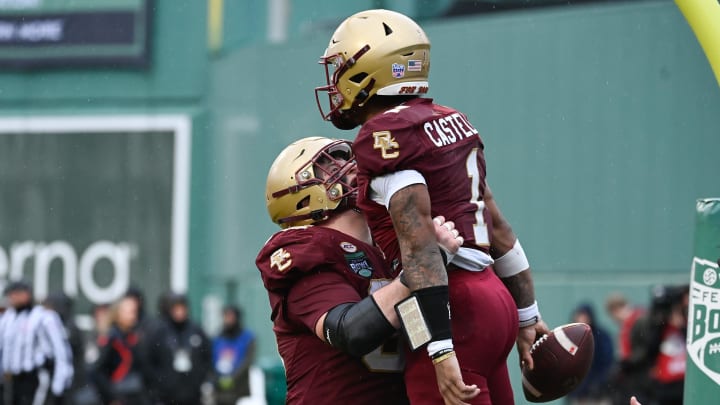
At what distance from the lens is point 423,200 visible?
3836 millimetres

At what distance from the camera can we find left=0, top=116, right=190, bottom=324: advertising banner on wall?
1770 cm

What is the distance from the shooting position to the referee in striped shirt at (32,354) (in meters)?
12.6

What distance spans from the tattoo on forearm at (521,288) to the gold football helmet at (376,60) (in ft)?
2.46

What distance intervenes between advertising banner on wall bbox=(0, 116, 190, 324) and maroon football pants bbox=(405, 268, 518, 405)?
534 inches

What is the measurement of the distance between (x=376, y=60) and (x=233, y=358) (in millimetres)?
10069

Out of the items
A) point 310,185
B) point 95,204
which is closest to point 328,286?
point 310,185

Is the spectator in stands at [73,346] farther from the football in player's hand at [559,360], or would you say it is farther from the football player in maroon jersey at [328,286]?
the football in player's hand at [559,360]

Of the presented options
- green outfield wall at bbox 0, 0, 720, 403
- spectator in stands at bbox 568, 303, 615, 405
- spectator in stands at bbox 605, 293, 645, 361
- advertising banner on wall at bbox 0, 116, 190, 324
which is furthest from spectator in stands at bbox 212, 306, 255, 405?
spectator in stands at bbox 605, 293, 645, 361

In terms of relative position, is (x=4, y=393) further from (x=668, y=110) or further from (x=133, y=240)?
(x=668, y=110)

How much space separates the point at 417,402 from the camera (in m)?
3.96

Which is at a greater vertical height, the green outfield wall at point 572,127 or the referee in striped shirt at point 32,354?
the green outfield wall at point 572,127

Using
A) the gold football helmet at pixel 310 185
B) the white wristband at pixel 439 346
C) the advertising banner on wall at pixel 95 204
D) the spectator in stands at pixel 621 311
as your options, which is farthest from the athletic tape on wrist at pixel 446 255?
the advertising banner on wall at pixel 95 204

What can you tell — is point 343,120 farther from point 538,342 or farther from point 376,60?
point 538,342

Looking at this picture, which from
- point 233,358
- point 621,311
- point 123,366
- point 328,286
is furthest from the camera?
point 233,358
